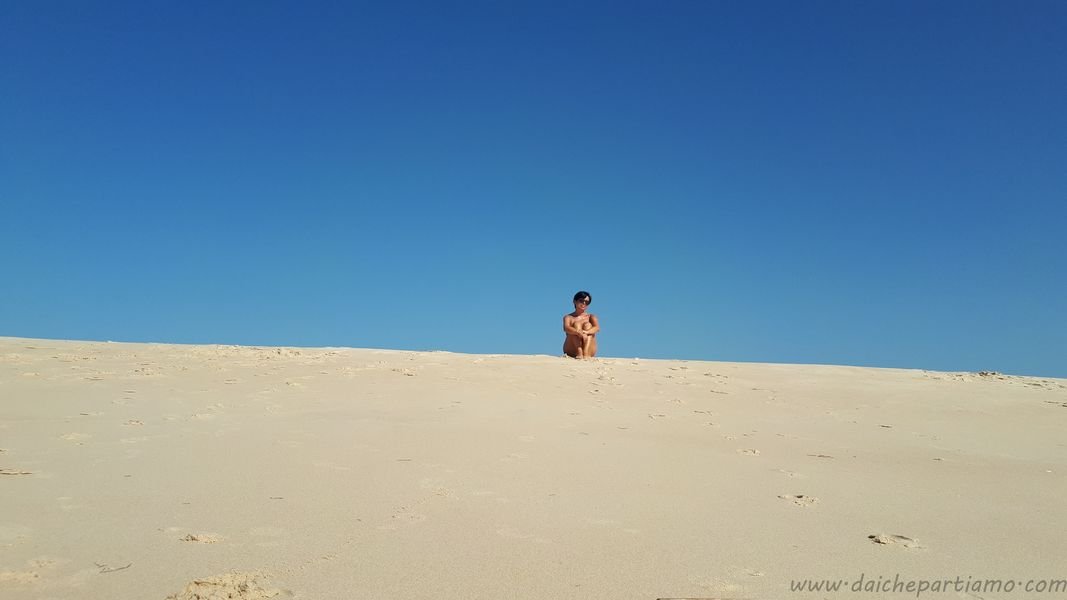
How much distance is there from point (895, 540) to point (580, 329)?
865 centimetres

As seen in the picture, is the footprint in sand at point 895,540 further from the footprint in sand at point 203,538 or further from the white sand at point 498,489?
the footprint in sand at point 203,538

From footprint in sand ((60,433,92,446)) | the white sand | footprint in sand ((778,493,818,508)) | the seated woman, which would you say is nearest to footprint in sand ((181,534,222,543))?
the white sand

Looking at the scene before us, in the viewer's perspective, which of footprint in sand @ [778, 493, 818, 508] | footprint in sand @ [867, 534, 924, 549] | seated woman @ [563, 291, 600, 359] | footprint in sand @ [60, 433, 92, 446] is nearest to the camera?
footprint in sand @ [867, 534, 924, 549]

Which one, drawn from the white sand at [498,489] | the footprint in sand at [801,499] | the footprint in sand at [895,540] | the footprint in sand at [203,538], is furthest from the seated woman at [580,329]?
the footprint in sand at [203,538]

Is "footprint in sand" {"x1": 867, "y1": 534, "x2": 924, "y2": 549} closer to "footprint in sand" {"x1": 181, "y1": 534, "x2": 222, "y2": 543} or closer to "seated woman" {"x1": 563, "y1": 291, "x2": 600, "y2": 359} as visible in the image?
"footprint in sand" {"x1": 181, "y1": 534, "x2": 222, "y2": 543}

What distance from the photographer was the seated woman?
11383mm

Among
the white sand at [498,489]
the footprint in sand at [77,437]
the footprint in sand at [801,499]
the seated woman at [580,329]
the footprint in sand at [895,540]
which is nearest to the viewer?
the white sand at [498,489]

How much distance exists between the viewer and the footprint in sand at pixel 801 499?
3.44 m

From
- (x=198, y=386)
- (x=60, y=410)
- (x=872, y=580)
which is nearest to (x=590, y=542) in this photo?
(x=872, y=580)

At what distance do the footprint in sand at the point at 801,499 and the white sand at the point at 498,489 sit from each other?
0.02 m

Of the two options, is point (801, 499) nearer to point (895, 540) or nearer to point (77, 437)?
point (895, 540)

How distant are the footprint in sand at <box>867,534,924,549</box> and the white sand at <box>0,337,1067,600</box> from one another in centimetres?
4

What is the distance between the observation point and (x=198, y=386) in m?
6.64

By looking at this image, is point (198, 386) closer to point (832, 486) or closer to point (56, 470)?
point (56, 470)
